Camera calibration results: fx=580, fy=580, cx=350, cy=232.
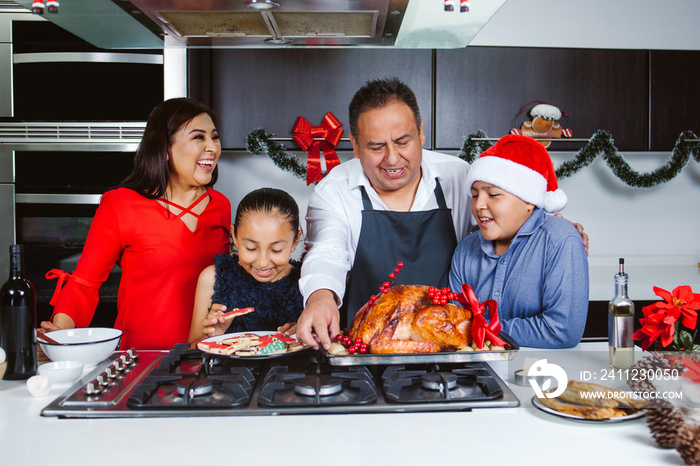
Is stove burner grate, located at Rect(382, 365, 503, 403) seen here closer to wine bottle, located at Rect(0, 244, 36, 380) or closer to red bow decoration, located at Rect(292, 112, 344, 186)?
wine bottle, located at Rect(0, 244, 36, 380)

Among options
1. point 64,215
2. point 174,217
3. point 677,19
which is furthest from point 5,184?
point 677,19

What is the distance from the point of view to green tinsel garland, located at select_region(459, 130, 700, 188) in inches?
124

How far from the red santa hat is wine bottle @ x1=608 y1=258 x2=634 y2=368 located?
490 mm

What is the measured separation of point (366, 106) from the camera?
201 cm

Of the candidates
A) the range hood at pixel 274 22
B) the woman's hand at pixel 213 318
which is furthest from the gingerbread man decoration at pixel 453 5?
the woman's hand at pixel 213 318

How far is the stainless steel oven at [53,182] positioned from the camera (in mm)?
2840

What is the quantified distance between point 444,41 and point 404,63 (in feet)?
3.72

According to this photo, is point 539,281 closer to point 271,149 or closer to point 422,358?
point 422,358

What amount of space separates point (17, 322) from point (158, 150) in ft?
3.13

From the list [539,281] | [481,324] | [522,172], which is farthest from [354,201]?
[481,324]

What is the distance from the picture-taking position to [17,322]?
136 centimetres

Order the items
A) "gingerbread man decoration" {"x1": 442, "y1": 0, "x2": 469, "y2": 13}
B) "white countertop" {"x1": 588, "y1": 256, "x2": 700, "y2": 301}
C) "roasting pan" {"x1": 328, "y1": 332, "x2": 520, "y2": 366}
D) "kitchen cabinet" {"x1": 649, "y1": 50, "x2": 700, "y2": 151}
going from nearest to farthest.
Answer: "roasting pan" {"x1": 328, "y1": 332, "x2": 520, "y2": 366}
"gingerbread man decoration" {"x1": 442, "y1": 0, "x2": 469, "y2": 13}
"white countertop" {"x1": 588, "y1": 256, "x2": 700, "y2": 301}
"kitchen cabinet" {"x1": 649, "y1": 50, "x2": 700, "y2": 151}

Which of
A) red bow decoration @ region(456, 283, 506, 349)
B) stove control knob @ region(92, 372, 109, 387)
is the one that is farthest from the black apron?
stove control knob @ region(92, 372, 109, 387)

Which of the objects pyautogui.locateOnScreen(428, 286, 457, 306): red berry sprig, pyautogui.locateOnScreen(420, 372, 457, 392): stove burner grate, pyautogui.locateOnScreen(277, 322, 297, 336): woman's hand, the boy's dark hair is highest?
the boy's dark hair
